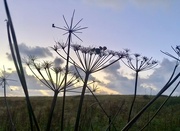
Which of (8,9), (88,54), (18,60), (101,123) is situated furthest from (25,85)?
(101,123)

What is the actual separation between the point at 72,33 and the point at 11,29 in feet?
4.26

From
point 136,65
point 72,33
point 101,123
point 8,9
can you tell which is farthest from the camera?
point 101,123

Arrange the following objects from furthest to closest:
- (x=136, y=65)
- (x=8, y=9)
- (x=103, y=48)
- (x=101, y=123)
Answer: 1. (x=101, y=123)
2. (x=136, y=65)
3. (x=103, y=48)
4. (x=8, y=9)

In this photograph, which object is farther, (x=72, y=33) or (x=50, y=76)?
(x=50, y=76)

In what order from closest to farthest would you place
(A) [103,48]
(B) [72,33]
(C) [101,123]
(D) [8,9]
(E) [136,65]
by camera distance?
(D) [8,9]
(B) [72,33]
(A) [103,48]
(E) [136,65]
(C) [101,123]

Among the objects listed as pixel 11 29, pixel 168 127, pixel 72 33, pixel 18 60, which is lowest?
pixel 168 127

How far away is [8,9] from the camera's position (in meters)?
2.45

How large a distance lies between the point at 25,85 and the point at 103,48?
1532 millimetres

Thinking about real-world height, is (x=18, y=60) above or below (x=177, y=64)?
below

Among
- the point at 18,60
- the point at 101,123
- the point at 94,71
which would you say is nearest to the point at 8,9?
the point at 18,60

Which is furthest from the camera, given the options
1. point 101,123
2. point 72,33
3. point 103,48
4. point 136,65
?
point 101,123

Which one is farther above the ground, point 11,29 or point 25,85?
point 11,29

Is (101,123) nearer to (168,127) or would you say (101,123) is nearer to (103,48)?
(168,127)

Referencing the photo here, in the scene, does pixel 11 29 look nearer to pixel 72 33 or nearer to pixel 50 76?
pixel 72 33
